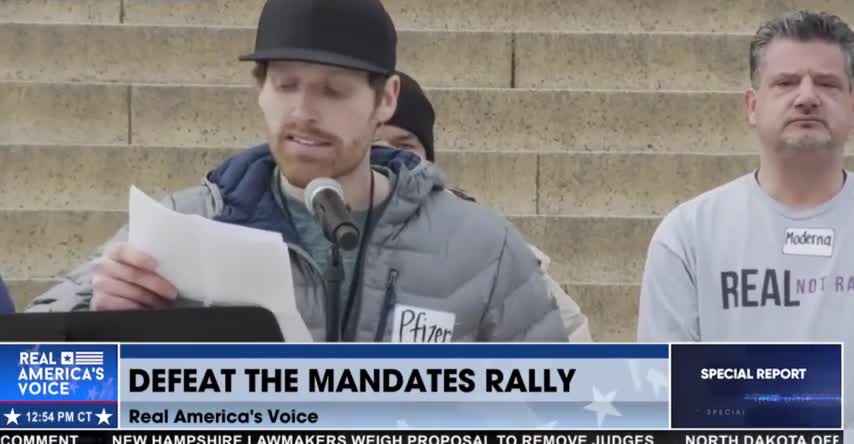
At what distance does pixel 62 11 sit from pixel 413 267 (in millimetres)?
5203

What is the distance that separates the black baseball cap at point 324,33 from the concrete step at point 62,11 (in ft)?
16.5

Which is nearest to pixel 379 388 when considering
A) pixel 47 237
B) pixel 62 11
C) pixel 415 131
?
pixel 415 131

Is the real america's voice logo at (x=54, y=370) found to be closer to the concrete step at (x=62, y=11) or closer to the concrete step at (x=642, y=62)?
the concrete step at (x=642, y=62)

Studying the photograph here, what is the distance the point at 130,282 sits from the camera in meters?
3.14

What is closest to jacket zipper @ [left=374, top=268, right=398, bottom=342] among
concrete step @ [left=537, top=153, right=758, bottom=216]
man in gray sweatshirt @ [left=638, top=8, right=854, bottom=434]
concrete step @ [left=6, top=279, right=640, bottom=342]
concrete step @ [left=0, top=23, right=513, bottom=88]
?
man in gray sweatshirt @ [left=638, top=8, right=854, bottom=434]

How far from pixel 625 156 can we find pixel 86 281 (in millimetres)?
4410

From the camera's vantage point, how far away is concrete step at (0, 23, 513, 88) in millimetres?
8039

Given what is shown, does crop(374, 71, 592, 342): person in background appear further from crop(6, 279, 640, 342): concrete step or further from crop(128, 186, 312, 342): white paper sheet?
crop(128, 186, 312, 342): white paper sheet

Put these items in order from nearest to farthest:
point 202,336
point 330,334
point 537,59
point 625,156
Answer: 1. point 202,336
2. point 330,334
3. point 625,156
4. point 537,59

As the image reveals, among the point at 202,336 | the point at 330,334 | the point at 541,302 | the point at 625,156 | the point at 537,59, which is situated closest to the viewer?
the point at 202,336

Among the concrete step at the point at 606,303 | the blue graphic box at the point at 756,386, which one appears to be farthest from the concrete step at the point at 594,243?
the blue graphic box at the point at 756,386

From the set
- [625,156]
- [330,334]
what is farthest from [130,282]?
[625,156]

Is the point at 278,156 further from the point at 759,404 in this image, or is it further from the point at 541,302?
the point at 759,404

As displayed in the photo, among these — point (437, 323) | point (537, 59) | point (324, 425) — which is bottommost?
point (324, 425)
